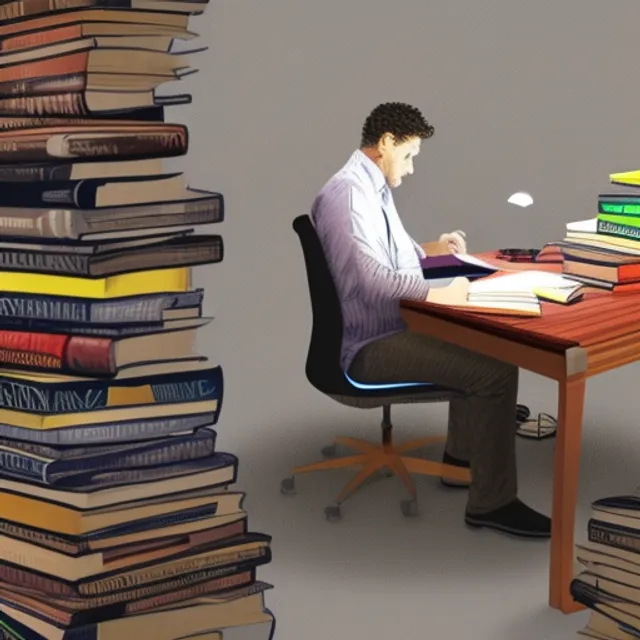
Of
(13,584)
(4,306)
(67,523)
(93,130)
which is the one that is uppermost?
(93,130)

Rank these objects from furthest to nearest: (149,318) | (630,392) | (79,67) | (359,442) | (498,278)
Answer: (630,392), (359,442), (498,278), (149,318), (79,67)

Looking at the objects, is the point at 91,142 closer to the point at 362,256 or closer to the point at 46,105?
the point at 46,105

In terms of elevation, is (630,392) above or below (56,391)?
below

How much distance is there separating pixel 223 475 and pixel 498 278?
5.07ft

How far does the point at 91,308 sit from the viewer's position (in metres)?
2.64

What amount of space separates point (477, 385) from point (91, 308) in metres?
1.79

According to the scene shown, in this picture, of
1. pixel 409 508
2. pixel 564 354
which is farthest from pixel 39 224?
pixel 409 508

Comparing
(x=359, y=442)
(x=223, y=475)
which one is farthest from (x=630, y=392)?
(x=223, y=475)

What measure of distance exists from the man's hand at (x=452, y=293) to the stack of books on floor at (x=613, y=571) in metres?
1.19

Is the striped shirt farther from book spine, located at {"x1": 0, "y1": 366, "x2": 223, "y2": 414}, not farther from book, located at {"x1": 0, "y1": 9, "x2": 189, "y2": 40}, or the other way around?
book, located at {"x1": 0, "y1": 9, "x2": 189, "y2": 40}

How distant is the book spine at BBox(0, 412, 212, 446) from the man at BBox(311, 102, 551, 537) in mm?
1346

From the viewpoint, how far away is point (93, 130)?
258 centimetres

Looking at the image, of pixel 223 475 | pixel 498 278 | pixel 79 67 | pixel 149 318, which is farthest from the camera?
pixel 498 278

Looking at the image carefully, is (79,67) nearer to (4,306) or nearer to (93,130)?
(93,130)
